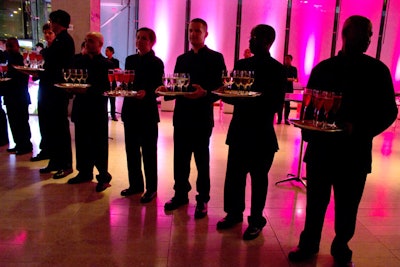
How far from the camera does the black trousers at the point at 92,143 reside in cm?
396

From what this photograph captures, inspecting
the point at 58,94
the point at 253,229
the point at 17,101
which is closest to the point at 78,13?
the point at 17,101

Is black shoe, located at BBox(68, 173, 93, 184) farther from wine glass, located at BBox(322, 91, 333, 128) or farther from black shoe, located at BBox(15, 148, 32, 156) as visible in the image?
wine glass, located at BBox(322, 91, 333, 128)

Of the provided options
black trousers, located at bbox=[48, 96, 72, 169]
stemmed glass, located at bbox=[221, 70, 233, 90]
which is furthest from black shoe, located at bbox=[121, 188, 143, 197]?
stemmed glass, located at bbox=[221, 70, 233, 90]

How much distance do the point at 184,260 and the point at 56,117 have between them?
8.46 ft

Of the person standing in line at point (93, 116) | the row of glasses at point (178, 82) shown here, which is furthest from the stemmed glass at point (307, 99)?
the person standing in line at point (93, 116)

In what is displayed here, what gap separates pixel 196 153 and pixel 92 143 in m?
1.36

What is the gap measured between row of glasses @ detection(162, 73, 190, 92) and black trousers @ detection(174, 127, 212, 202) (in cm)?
39

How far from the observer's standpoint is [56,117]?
432 centimetres

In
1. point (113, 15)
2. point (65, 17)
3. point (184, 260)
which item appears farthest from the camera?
point (113, 15)

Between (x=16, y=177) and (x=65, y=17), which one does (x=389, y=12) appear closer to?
(x=65, y=17)

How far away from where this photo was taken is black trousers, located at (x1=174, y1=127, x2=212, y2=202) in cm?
329

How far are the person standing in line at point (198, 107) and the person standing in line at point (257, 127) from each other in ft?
1.17

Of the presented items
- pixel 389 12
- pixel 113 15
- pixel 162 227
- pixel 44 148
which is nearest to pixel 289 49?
pixel 389 12

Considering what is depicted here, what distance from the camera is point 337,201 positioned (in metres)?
2.54
